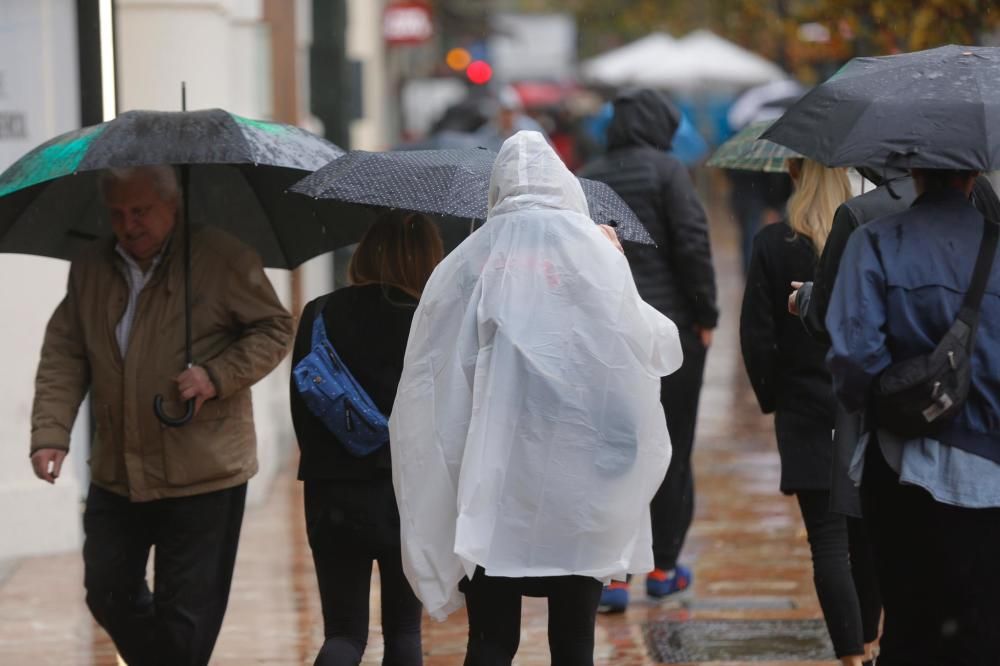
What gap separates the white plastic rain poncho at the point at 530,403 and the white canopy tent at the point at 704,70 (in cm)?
2111

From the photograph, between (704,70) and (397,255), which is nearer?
(397,255)

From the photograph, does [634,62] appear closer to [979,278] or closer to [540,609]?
[540,609]

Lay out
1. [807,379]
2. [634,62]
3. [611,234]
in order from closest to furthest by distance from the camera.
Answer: [611,234] → [807,379] → [634,62]

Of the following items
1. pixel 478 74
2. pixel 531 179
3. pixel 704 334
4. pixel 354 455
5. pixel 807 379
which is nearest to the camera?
pixel 531 179

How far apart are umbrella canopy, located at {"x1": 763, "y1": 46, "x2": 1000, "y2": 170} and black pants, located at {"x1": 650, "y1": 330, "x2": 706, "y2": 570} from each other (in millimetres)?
2580

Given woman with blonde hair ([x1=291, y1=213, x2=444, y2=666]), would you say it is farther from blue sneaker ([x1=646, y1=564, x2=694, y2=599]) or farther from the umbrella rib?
blue sneaker ([x1=646, y1=564, x2=694, y2=599])

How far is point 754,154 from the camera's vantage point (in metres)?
6.14

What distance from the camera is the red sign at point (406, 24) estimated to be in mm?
28781

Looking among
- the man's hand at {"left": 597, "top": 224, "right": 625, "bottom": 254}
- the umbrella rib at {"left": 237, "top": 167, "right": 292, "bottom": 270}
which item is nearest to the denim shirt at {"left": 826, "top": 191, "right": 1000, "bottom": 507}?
the man's hand at {"left": 597, "top": 224, "right": 625, "bottom": 254}

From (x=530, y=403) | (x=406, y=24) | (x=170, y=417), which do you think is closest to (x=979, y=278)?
(x=530, y=403)

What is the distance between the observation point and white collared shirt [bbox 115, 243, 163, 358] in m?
5.16

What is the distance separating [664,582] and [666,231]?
4.72 ft

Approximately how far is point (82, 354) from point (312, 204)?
35.7 inches

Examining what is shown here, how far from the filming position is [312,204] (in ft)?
18.7
